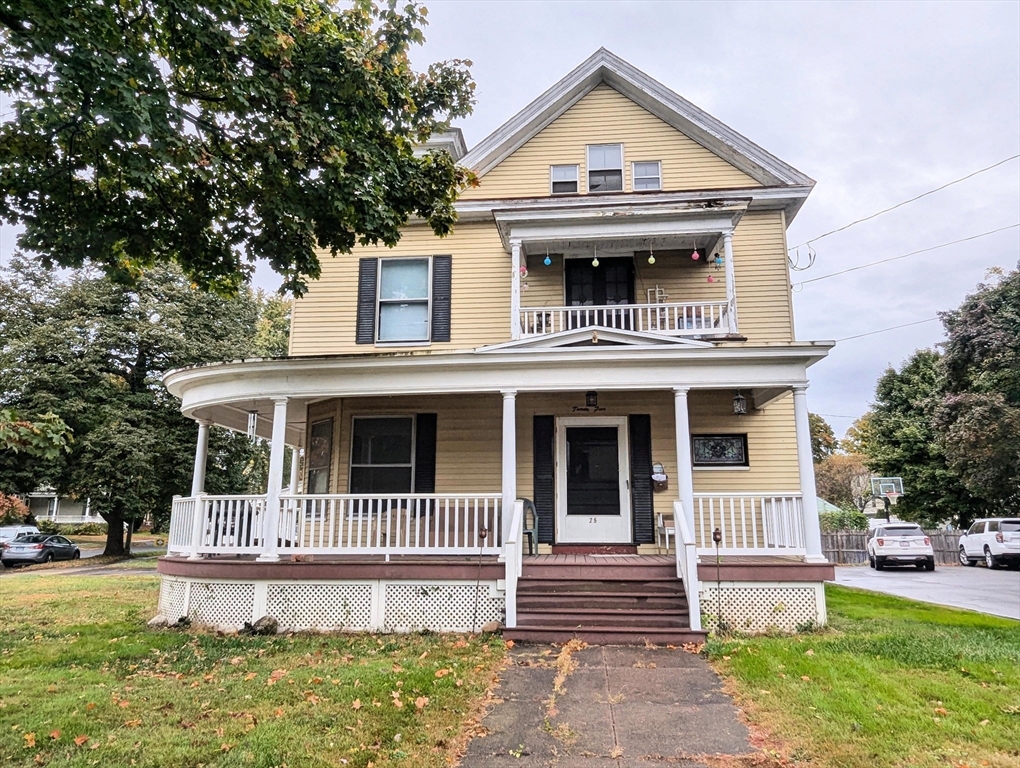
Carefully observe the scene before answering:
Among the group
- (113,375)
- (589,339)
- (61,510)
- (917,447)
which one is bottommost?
(61,510)

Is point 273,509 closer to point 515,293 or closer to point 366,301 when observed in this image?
point 366,301

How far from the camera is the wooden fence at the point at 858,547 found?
23.1 metres

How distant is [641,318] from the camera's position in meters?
9.99

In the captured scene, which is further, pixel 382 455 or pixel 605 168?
pixel 605 168

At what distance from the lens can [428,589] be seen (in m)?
8.03

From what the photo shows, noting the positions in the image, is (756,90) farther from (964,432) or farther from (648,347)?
(648,347)

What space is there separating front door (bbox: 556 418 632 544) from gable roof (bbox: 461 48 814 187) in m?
5.19

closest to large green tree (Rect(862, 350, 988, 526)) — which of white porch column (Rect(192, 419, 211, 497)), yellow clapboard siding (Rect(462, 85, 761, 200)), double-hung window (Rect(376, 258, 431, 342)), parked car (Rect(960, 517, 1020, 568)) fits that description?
parked car (Rect(960, 517, 1020, 568))

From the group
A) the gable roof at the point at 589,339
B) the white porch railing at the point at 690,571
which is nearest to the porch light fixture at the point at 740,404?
the gable roof at the point at 589,339

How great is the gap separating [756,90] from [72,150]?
23820mm

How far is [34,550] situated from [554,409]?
23018 millimetres

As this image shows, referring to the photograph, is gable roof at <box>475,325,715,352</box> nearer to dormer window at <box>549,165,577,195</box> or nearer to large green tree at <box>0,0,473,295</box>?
large green tree at <box>0,0,473,295</box>

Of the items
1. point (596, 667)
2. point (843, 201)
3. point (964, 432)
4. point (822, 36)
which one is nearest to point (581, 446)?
point (596, 667)

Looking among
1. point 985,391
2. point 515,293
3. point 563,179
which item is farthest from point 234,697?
point 985,391
